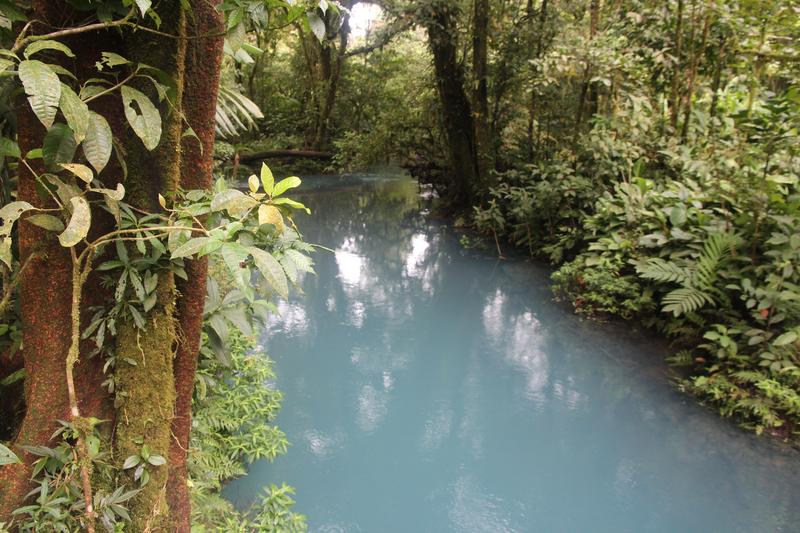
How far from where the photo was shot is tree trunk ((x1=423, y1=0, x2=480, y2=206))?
24.1ft

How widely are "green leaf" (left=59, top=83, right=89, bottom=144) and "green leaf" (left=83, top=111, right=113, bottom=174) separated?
93 mm

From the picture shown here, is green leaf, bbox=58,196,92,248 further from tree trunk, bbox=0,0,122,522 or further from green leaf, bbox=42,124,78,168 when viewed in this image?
tree trunk, bbox=0,0,122,522

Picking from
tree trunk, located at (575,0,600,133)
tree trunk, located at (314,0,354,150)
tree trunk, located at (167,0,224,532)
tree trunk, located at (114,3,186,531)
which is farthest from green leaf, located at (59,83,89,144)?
tree trunk, located at (314,0,354,150)

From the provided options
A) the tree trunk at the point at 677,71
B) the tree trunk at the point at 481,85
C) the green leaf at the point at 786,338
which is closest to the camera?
the green leaf at the point at 786,338

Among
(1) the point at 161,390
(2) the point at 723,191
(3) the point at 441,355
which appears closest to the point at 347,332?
(3) the point at 441,355

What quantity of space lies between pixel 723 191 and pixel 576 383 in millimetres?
2103

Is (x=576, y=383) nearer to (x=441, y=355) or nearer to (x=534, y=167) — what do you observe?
(x=441, y=355)

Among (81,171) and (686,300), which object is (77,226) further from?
(686,300)

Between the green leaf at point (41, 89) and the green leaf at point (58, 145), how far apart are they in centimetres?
15

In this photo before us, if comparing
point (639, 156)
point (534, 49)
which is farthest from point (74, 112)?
point (534, 49)

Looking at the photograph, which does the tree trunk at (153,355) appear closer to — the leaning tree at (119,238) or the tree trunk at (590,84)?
the leaning tree at (119,238)

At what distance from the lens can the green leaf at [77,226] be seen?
112 centimetres

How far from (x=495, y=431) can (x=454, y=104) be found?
5982 mm

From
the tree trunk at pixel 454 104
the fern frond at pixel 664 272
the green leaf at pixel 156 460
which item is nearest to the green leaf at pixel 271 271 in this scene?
the green leaf at pixel 156 460
